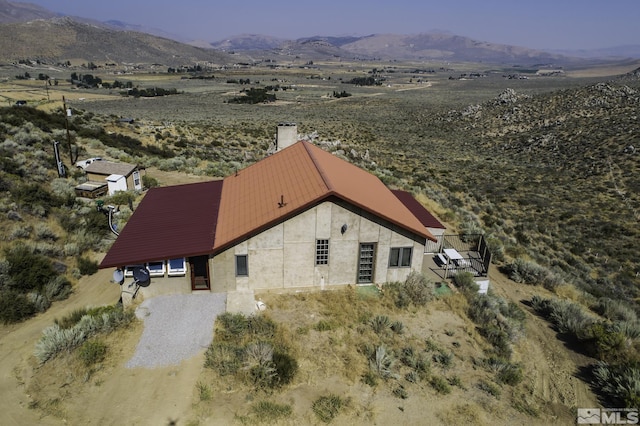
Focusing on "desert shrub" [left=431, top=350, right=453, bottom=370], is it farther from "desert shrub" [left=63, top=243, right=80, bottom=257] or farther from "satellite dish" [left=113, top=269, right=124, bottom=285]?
"desert shrub" [left=63, top=243, right=80, bottom=257]

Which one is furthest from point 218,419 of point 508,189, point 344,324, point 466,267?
point 508,189

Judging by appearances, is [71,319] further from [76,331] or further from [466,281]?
[466,281]

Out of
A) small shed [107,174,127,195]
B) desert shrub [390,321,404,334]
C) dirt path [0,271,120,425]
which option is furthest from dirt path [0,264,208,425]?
small shed [107,174,127,195]

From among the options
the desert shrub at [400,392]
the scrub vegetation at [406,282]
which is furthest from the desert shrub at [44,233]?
the desert shrub at [400,392]

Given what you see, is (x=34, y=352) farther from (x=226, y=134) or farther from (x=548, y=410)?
(x=226, y=134)

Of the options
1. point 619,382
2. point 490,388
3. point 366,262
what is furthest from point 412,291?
point 619,382

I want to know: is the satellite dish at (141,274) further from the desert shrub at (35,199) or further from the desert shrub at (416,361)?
the desert shrub at (35,199)
